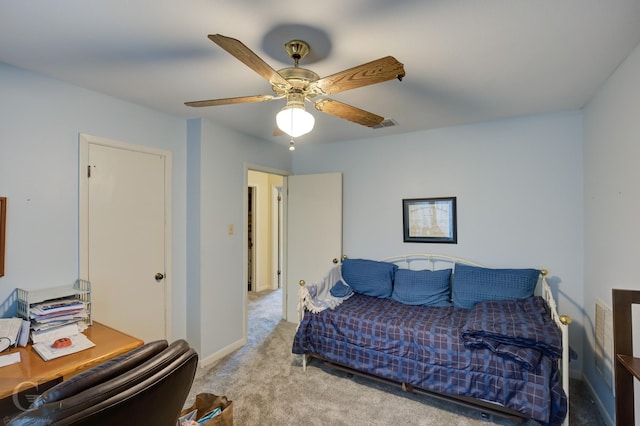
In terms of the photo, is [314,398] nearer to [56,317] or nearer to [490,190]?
[56,317]

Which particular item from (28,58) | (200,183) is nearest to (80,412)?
(28,58)

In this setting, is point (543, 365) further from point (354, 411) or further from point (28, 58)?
point (28, 58)

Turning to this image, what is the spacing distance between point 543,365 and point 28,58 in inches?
146

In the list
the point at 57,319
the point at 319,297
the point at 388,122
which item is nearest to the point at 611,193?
the point at 388,122

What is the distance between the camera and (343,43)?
1709mm

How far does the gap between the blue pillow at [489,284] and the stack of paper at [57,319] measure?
9.90ft

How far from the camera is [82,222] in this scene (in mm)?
2342

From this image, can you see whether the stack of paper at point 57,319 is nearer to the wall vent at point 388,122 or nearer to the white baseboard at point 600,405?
the wall vent at point 388,122

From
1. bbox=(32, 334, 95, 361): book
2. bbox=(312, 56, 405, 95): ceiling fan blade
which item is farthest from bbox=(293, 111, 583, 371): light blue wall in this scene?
bbox=(32, 334, 95, 361): book

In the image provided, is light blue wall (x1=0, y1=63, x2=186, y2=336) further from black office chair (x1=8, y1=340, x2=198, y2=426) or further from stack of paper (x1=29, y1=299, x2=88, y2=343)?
black office chair (x1=8, y1=340, x2=198, y2=426)

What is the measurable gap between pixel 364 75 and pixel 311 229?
2845 millimetres

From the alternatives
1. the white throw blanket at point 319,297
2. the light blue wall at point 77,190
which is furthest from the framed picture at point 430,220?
the light blue wall at point 77,190

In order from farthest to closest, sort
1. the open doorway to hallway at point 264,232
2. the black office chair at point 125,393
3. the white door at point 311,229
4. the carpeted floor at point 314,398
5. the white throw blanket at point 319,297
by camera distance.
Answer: the open doorway to hallway at point 264,232 → the white door at point 311,229 → the white throw blanket at point 319,297 → the carpeted floor at point 314,398 → the black office chair at point 125,393

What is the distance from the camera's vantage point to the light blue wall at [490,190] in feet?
Answer: 9.35
